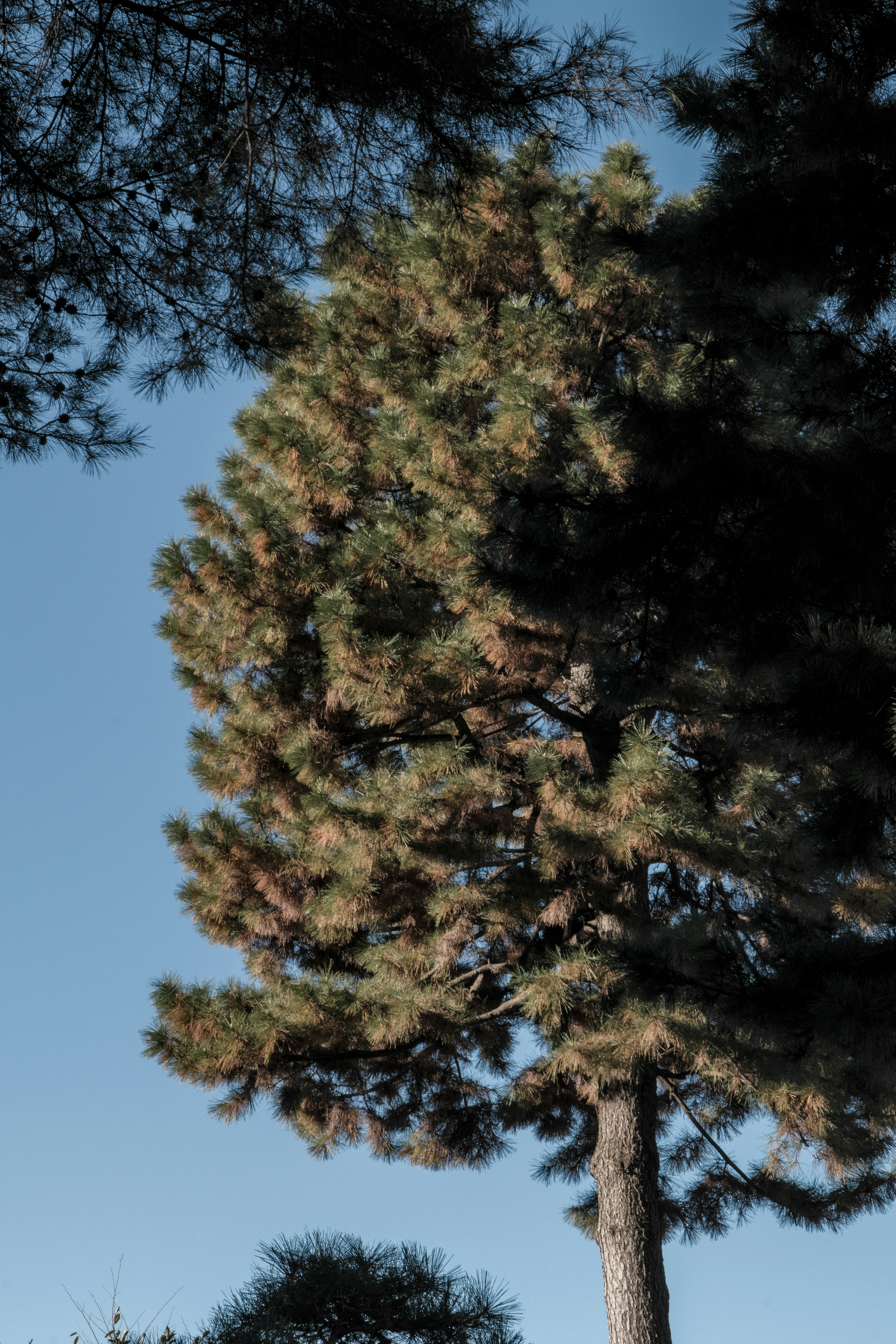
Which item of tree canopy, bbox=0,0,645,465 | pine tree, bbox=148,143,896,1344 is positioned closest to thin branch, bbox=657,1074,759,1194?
pine tree, bbox=148,143,896,1344

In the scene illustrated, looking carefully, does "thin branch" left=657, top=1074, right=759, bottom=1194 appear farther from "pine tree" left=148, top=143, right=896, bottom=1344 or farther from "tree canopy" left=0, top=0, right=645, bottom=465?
"tree canopy" left=0, top=0, right=645, bottom=465

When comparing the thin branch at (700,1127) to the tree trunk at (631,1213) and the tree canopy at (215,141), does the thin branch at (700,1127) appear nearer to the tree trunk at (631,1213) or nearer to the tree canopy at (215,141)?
the tree trunk at (631,1213)

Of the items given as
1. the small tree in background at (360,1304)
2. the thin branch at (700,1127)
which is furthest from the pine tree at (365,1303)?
the thin branch at (700,1127)

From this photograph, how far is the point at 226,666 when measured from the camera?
22.6ft

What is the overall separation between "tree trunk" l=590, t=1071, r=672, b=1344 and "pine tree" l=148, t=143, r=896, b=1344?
0.02 metres

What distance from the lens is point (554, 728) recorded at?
7656mm

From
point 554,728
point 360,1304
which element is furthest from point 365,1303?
point 554,728

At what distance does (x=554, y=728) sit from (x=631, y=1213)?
3345 millimetres

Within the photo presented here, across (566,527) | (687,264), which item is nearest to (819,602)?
(566,527)

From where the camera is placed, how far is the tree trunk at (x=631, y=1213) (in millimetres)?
5766

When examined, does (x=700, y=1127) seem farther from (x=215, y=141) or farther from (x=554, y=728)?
(x=215, y=141)

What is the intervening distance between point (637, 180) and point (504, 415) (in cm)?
242

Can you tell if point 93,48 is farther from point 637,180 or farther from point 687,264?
point 637,180

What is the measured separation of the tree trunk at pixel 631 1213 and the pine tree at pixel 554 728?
0.02 m
